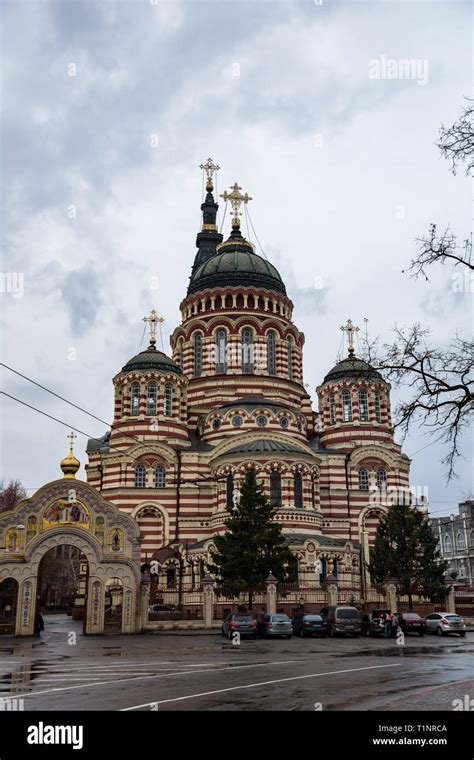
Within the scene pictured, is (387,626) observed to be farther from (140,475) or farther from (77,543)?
(140,475)

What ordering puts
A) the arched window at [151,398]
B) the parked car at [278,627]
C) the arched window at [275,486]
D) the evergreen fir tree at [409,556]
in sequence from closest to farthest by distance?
the parked car at [278,627] → the evergreen fir tree at [409,556] → the arched window at [275,486] → the arched window at [151,398]

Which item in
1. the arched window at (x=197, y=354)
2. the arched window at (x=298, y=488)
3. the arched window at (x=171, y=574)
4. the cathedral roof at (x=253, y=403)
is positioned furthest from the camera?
the arched window at (x=197, y=354)

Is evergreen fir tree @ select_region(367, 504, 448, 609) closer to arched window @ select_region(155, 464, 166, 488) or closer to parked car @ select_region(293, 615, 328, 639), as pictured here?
parked car @ select_region(293, 615, 328, 639)

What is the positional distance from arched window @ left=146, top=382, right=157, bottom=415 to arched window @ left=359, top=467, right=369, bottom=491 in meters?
16.2

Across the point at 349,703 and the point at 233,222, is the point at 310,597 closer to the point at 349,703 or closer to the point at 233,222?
the point at 349,703

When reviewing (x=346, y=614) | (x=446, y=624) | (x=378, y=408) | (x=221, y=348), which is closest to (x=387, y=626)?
(x=346, y=614)

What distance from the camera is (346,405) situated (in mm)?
57531

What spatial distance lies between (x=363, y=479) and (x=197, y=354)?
685 inches

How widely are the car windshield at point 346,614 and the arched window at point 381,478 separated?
23.0 metres

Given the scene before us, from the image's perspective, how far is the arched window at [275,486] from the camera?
1837 inches

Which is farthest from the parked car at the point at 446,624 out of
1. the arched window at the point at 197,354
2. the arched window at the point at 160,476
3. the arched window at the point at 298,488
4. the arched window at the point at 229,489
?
the arched window at the point at 197,354

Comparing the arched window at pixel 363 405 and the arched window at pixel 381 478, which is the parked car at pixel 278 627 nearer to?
the arched window at pixel 381 478
